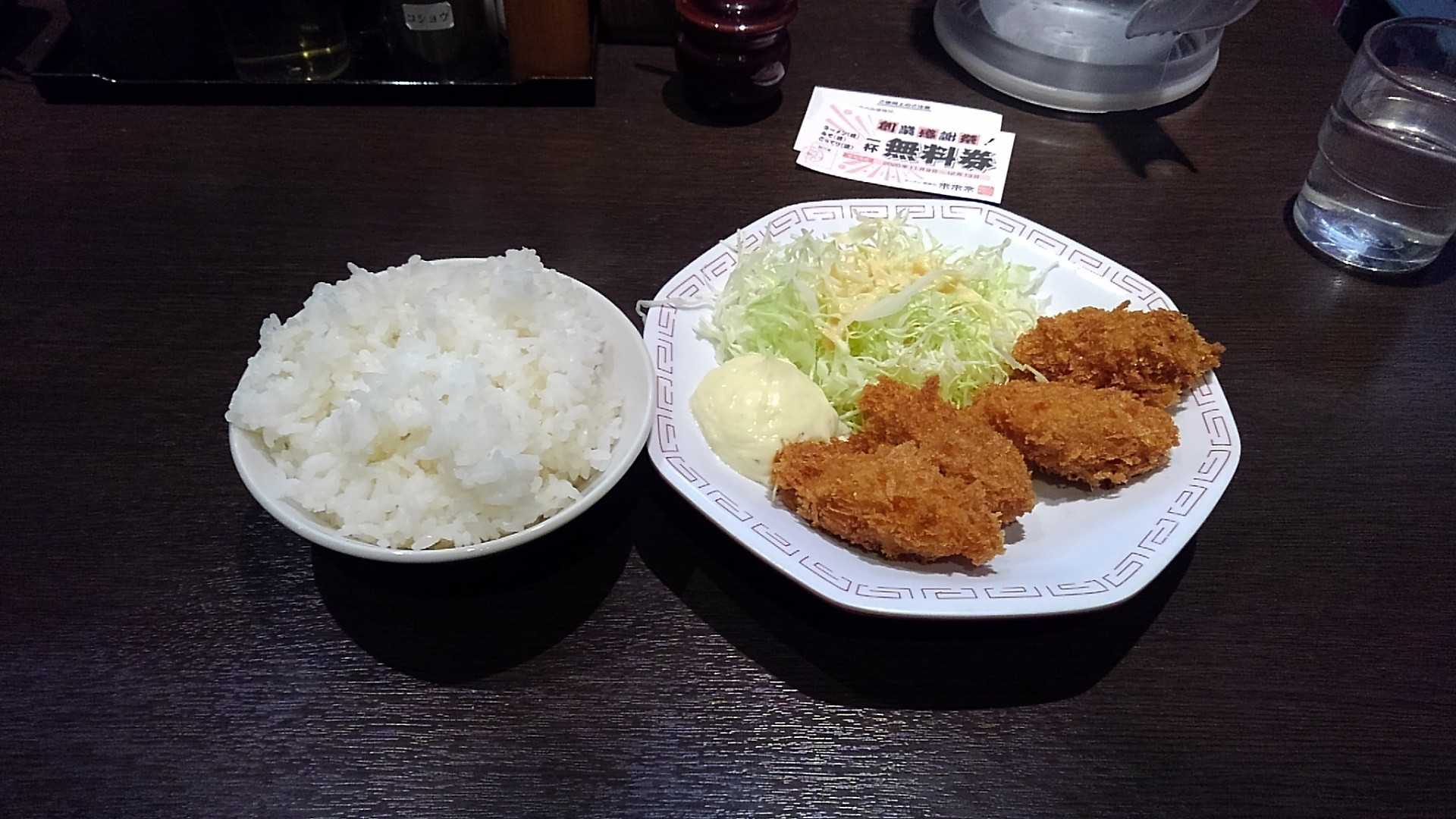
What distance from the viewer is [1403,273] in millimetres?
1936

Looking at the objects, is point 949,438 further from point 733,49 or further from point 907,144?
point 733,49

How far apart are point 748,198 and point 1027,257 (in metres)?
0.63

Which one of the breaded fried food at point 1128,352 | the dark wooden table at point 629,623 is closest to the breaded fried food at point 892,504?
the dark wooden table at point 629,623

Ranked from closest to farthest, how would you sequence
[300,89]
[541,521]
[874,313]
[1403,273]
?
1. [541,521]
2. [874,313]
3. [1403,273]
4. [300,89]

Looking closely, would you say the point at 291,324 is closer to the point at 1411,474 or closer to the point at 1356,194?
the point at 1411,474

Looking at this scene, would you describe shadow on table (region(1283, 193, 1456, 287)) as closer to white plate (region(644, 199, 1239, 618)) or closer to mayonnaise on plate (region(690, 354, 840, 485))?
white plate (region(644, 199, 1239, 618))

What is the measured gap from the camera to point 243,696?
1209 millimetres

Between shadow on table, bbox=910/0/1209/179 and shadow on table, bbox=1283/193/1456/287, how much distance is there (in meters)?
0.35

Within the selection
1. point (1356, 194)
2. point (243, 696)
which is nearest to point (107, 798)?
point (243, 696)

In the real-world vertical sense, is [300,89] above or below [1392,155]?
below

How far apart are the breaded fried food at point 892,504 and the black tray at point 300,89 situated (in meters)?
1.39

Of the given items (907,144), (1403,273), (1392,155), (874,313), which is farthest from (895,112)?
(1403,273)

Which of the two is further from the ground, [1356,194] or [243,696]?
[1356,194]

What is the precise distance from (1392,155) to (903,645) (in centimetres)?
148
